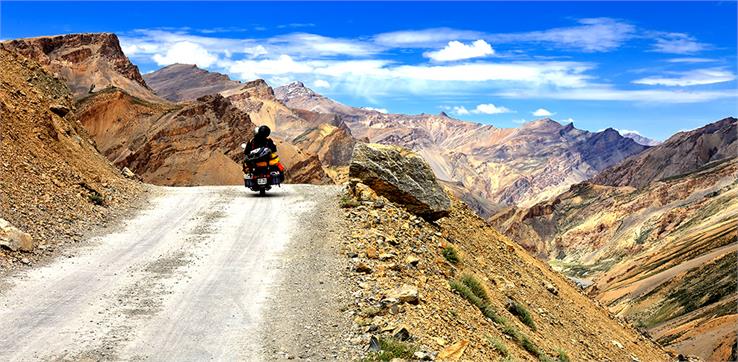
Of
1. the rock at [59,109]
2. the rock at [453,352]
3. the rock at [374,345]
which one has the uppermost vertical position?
the rock at [59,109]

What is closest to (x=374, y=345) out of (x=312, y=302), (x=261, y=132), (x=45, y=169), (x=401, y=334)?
(x=401, y=334)

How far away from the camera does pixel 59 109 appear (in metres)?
25.7

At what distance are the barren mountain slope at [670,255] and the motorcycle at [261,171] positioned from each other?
35554 mm

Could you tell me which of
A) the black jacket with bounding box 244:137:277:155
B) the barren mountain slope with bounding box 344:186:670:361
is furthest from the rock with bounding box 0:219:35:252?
the black jacket with bounding box 244:137:277:155

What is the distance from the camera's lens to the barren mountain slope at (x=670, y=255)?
2470 inches

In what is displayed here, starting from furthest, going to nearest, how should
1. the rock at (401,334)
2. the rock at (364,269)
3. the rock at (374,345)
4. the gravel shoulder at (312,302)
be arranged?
the rock at (364,269) < the rock at (401,334) < the gravel shoulder at (312,302) < the rock at (374,345)

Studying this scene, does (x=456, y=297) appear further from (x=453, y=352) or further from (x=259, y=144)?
(x=259, y=144)

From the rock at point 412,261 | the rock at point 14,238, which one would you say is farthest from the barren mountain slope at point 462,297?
the rock at point 14,238

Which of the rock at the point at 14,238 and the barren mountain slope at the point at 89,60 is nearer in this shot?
the rock at the point at 14,238

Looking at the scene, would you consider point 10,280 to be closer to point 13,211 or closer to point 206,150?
point 13,211

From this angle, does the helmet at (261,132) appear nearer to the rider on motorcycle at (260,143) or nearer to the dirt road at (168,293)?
the rider on motorcycle at (260,143)

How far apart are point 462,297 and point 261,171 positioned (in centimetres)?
1098

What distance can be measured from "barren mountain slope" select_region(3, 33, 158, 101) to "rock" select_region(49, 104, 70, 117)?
11272 centimetres

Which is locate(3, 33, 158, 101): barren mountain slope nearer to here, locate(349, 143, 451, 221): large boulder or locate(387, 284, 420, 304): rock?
locate(349, 143, 451, 221): large boulder
